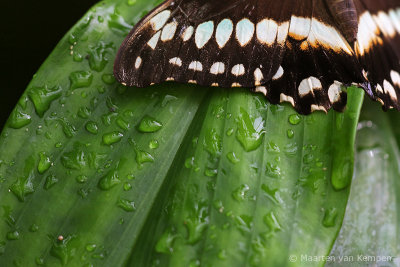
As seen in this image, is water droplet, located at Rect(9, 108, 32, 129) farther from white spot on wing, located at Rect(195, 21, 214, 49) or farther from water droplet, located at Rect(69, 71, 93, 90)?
white spot on wing, located at Rect(195, 21, 214, 49)

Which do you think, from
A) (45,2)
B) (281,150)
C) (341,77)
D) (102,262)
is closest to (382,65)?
(341,77)

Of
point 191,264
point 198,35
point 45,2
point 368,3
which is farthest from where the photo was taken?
point 45,2

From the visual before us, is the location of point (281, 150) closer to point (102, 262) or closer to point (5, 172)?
point (102, 262)

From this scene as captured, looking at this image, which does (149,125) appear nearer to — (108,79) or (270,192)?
(108,79)

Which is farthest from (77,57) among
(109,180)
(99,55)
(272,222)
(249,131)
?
(272,222)

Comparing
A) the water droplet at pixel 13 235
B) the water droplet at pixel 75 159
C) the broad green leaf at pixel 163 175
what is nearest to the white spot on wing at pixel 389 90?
the broad green leaf at pixel 163 175

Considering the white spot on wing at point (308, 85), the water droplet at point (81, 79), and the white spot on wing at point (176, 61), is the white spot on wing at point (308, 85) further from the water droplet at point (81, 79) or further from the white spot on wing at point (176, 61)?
the water droplet at point (81, 79)
